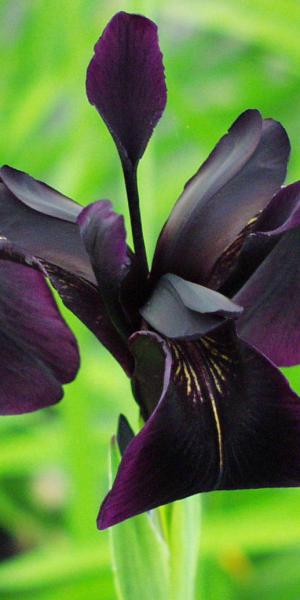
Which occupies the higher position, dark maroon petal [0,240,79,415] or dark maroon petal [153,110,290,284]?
dark maroon petal [153,110,290,284]

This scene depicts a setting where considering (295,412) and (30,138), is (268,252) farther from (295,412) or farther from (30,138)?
(30,138)

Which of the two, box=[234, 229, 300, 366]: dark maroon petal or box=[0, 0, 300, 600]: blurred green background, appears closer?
box=[234, 229, 300, 366]: dark maroon petal

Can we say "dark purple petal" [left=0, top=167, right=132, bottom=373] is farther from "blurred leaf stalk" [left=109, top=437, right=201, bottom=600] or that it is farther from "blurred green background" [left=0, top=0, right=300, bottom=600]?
"blurred green background" [left=0, top=0, right=300, bottom=600]

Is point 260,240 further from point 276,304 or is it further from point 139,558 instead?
point 139,558

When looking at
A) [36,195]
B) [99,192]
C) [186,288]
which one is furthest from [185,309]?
[99,192]

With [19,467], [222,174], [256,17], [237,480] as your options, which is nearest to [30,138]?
[256,17]

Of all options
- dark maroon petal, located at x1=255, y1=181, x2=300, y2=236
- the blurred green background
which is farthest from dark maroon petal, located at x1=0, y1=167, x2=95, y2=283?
the blurred green background
